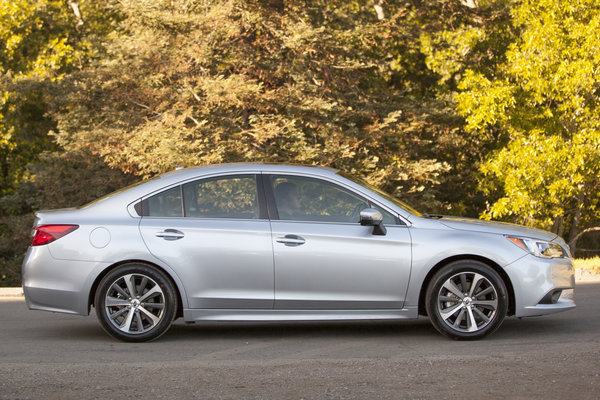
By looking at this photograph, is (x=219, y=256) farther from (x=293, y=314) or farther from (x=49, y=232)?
(x=49, y=232)

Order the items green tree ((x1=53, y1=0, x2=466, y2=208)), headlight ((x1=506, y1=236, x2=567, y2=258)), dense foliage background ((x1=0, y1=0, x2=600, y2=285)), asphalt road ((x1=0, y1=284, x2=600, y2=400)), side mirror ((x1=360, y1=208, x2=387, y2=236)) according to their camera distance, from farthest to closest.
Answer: green tree ((x1=53, y1=0, x2=466, y2=208)) < dense foliage background ((x1=0, y1=0, x2=600, y2=285)) < headlight ((x1=506, y1=236, x2=567, y2=258)) < side mirror ((x1=360, y1=208, x2=387, y2=236)) < asphalt road ((x1=0, y1=284, x2=600, y2=400))

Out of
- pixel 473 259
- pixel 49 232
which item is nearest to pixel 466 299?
pixel 473 259

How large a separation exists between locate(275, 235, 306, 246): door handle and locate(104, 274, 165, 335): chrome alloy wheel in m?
1.13

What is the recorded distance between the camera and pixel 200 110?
23.7 m

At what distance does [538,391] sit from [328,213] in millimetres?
2767

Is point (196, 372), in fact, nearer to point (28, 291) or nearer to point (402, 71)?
point (28, 291)

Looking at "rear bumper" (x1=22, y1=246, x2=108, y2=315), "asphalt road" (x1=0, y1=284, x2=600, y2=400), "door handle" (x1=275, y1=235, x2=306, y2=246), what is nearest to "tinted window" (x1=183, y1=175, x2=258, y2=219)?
"door handle" (x1=275, y1=235, x2=306, y2=246)

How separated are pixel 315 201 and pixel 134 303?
182cm

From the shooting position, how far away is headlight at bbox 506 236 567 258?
26.0 feet

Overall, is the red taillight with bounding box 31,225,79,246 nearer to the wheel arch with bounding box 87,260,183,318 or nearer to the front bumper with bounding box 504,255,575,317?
the wheel arch with bounding box 87,260,183,318

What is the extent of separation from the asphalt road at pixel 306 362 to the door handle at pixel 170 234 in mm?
931

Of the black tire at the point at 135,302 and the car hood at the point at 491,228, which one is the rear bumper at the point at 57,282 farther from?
the car hood at the point at 491,228

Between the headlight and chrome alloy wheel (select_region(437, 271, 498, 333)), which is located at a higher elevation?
the headlight

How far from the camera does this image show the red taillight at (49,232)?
26.0 feet
